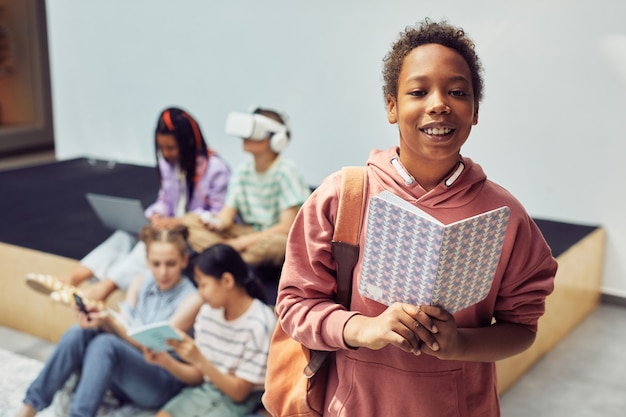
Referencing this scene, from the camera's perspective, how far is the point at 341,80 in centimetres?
500

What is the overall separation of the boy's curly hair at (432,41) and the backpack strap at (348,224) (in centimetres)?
15

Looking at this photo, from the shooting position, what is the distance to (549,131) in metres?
4.22

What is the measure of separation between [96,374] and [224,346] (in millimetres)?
439

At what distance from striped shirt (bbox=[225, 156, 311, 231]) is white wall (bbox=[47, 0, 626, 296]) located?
1313mm

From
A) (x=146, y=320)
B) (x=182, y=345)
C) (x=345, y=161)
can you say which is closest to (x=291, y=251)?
(x=182, y=345)

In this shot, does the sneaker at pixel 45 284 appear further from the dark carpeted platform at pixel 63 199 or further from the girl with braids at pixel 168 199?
the dark carpeted platform at pixel 63 199

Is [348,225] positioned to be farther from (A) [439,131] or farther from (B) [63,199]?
(B) [63,199]

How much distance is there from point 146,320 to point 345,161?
2.22m

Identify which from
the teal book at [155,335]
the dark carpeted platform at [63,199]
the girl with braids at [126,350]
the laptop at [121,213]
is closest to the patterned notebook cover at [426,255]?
the teal book at [155,335]

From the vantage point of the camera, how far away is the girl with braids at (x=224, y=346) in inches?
107

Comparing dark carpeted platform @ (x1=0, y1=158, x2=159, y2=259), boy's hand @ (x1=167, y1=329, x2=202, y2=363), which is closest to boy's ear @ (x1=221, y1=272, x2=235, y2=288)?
boy's hand @ (x1=167, y1=329, x2=202, y2=363)

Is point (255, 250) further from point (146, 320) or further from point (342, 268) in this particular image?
point (342, 268)

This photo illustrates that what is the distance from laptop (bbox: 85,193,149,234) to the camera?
3.66 meters

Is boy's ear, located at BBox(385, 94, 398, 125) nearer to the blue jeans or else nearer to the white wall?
the blue jeans
